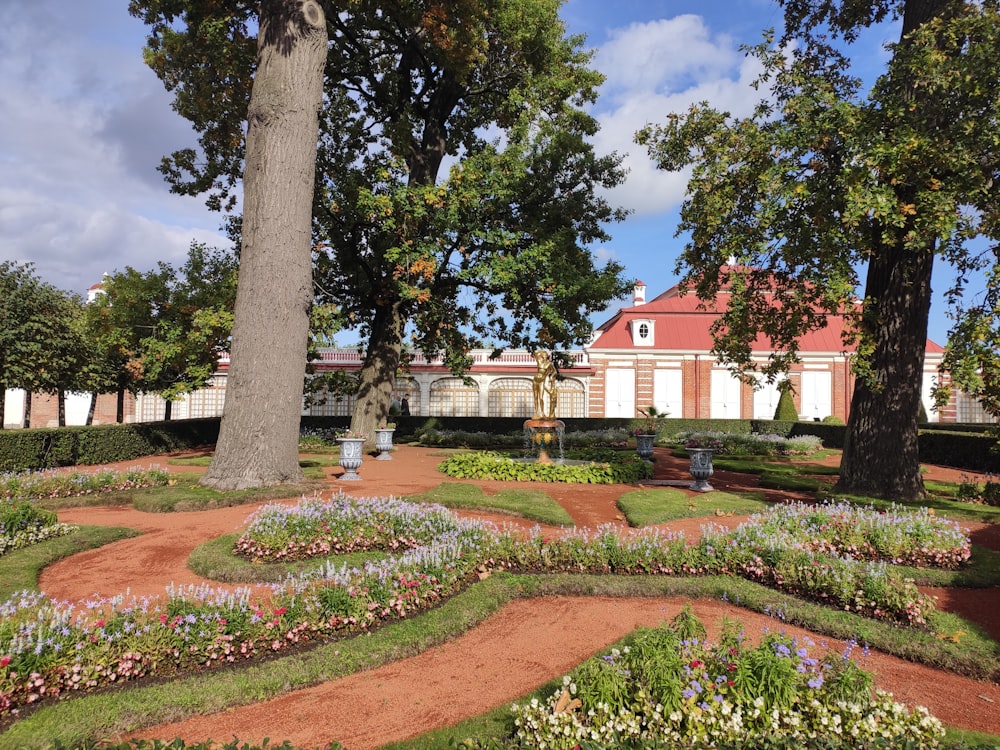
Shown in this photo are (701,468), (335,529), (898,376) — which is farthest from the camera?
(701,468)

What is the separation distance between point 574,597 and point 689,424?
25.0 meters

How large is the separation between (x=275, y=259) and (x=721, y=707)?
10.1 metres

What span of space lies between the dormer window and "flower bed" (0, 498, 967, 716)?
2805 cm

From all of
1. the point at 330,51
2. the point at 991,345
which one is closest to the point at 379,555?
the point at 991,345

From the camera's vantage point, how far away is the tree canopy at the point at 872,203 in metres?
8.56

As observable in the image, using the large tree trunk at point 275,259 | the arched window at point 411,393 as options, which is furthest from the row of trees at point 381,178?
the arched window at point 411,393

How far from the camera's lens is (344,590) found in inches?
193

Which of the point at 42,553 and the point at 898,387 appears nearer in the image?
the point at 42,553

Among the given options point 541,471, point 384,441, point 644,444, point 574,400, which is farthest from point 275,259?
point 574,400

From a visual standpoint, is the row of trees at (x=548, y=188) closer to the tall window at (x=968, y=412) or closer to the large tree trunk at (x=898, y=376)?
the large tree trunk at (x=898, y=376)

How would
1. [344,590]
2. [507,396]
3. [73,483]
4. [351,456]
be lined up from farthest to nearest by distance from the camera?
[507,396] < [351,456] < [73,483] < [344,590]

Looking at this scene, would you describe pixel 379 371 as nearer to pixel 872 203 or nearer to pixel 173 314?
pixel 173 314

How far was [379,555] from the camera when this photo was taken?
6.55 metres

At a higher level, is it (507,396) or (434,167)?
(434,167)
